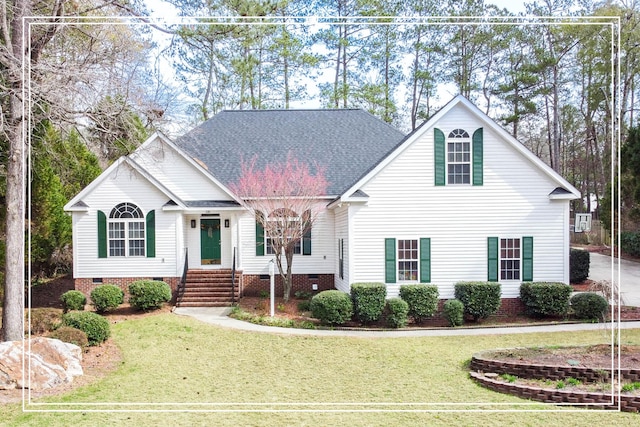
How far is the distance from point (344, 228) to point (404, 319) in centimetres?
374

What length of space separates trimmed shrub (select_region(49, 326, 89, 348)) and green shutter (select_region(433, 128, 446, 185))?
10.3 meters

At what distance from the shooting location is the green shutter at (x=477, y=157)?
13.7 meters

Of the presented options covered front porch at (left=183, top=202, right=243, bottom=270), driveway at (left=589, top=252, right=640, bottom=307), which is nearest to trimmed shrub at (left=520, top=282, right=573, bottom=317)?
driveway at (left=589, top=252, right=640, bottom=307)

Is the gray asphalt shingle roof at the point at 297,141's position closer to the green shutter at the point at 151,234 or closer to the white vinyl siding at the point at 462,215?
the green shutter at the point at 151,234

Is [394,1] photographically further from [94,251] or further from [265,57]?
[94,251]

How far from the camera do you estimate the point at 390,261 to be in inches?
538

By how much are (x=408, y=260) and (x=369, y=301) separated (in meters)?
2.07

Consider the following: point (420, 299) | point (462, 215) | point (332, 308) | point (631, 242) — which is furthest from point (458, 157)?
point (631, 242)

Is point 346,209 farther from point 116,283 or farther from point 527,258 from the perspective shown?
point 116,283

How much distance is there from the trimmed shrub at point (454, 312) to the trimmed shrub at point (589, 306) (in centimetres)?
336

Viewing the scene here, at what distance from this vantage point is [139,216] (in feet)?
52.2

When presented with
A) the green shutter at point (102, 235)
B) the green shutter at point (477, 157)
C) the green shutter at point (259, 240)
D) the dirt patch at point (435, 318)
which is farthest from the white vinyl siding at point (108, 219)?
Result: the green shutter at point (477, 157)

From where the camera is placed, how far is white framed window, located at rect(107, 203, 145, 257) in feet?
52.0

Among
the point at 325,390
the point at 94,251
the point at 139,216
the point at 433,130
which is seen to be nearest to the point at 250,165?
the point at 139,216
